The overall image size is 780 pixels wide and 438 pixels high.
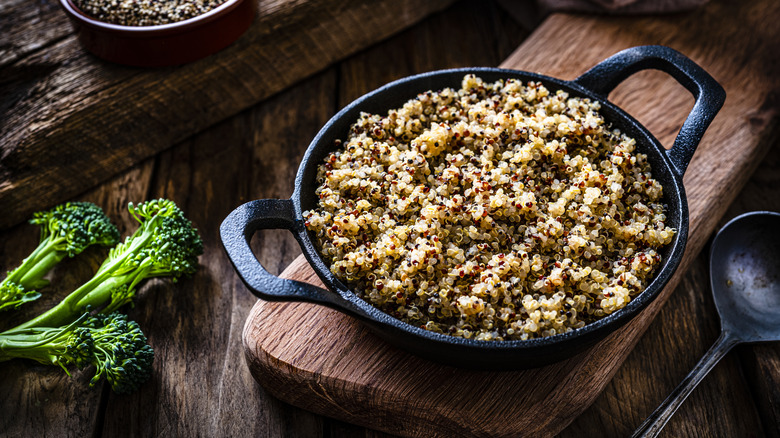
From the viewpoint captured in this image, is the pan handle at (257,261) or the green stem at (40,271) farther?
the green stem at (40,271)

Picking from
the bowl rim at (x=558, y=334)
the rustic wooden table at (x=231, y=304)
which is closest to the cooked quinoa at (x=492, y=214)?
the bowl rim at (x=558, y=334)

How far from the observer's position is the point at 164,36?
84.9 inches

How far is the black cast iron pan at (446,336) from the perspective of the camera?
143 centimetres

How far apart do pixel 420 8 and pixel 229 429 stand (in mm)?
1981

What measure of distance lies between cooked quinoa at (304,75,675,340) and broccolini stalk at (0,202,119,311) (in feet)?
2.80

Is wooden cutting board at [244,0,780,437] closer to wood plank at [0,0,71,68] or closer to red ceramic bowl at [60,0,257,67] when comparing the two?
red ceramic bowl at [60,0,257,67]

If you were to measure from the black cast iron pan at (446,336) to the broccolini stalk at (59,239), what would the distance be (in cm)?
77

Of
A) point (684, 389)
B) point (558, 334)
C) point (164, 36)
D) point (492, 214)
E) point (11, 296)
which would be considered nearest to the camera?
point (558, 334)

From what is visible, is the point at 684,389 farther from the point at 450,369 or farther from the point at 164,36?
the point at 164,36

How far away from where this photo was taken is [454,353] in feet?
4.81

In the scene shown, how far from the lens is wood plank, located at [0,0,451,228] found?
219cm

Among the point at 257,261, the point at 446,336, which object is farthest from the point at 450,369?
the point at 257,261

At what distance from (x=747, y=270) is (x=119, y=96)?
2214mm

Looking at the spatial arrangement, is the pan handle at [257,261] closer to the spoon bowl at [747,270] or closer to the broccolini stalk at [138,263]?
the broccolini stalk at [138,263]
